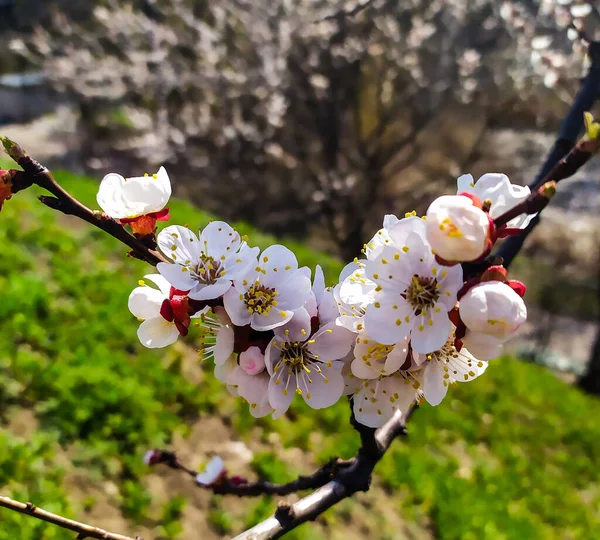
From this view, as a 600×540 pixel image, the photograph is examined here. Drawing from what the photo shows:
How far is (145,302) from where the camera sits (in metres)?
0.83

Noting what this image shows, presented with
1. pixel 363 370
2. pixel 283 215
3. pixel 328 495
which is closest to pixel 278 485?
pixel 328 495

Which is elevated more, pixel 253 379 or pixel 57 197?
pixel 57 197

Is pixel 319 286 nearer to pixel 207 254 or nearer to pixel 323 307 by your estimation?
pixel 323 307

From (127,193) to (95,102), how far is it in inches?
361

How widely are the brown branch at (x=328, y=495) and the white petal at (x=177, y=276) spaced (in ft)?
1.42

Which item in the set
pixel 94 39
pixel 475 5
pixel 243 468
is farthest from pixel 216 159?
pixel 243 468

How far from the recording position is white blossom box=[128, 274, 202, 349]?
81 cm

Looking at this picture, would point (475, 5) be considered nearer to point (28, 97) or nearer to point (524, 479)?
point (524, 479)

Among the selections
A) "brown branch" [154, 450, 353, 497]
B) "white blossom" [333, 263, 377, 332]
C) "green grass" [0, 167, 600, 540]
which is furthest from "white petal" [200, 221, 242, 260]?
"green grass" [0, 167, 600, 540]

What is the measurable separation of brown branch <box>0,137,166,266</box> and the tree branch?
0.97 metres

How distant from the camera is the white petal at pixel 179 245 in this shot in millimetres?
869

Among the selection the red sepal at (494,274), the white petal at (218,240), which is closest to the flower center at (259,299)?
the white petal at (218,240)

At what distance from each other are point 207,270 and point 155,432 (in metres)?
2.06

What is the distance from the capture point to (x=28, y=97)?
11.0 m
